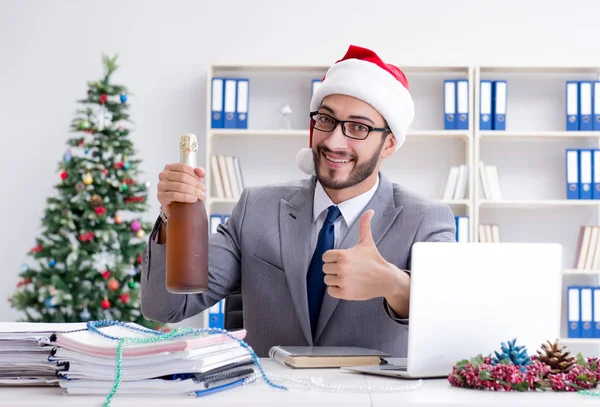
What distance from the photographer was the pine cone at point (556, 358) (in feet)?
4.08

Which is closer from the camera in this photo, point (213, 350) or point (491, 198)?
point (213, 350)

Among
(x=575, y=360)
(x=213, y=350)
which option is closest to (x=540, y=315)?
(x=575, y=360)

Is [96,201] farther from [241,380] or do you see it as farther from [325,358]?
[241,380]

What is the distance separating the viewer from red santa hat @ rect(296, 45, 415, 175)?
207cm

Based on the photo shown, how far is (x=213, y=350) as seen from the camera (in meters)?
1.19

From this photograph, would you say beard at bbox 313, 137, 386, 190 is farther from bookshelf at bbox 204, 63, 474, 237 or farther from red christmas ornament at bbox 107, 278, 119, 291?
bookshelf at bbox 204, 63, 474, 237

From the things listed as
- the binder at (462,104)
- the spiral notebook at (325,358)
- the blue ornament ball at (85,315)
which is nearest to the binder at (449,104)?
the binder at (462,104)

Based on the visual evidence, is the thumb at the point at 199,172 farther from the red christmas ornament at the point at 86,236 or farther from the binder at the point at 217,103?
the binder at the point at 217,103

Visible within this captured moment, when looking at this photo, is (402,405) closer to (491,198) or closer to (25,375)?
(25,375)

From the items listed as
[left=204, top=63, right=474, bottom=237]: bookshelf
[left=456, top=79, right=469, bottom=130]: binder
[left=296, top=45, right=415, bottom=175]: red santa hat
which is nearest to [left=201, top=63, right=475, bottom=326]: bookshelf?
[left=204, top=63, right=474, bottom=237]: bookshelf

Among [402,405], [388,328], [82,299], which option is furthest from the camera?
[82,299]

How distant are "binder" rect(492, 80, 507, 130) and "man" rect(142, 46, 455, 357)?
2422 millimetres

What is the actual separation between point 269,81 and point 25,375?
3689 millimetres

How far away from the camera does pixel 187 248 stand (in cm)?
137
